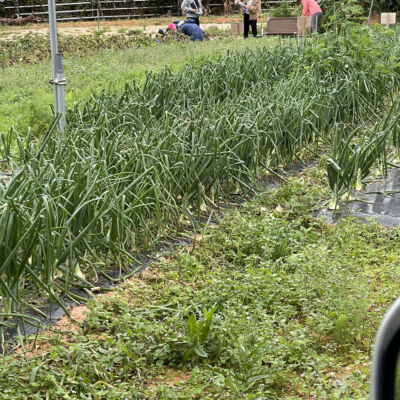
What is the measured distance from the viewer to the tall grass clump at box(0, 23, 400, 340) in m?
3.30

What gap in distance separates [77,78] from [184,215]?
644 centimetres

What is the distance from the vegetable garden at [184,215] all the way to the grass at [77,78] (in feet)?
4.41

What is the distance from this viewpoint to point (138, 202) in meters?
3.96

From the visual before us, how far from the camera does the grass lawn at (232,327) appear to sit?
8.89ft

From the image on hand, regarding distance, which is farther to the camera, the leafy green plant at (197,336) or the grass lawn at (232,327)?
the leafy green plant at (197,336)

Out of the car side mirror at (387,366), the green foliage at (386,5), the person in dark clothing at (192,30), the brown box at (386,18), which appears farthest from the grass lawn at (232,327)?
the green foliage at (386,5)

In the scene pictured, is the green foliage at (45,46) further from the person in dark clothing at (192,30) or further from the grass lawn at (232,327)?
the grass lawn at (232,327)

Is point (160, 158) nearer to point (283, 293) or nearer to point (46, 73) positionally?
point (283, 293)

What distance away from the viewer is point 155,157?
429 centimetres

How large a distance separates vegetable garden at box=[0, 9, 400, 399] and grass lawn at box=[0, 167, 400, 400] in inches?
0.4

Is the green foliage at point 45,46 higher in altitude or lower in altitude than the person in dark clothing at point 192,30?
lower

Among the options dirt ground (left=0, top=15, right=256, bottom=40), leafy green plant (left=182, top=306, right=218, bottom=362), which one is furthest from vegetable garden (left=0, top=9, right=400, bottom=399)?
dirt ground (left=0, top=15, right=256, bottom=40)

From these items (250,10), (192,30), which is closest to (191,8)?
(192,30)

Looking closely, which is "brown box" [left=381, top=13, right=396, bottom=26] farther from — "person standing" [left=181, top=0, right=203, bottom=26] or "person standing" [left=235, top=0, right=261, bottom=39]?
"person standing" [left=181, top=0, right=203, bottom=26]
